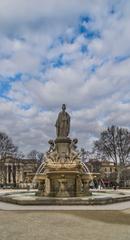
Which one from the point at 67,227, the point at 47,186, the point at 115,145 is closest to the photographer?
the point at 67,227

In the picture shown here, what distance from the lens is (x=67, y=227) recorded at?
508 inches

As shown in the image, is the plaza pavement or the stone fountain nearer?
the plaza pavement

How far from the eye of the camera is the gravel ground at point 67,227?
11070 millimetres

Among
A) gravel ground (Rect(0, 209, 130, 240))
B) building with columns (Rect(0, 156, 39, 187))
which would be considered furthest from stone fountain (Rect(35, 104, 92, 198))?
building with columns (Rect(0, 156, 39, 187))

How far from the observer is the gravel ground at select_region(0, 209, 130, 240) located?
1107 cm

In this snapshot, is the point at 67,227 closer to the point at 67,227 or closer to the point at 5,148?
the point at 67,227

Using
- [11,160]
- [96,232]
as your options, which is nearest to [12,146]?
[11,160]

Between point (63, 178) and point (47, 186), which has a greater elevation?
point (63, 178)

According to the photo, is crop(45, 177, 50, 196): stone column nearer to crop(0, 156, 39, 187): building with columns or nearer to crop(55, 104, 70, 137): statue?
crop(55, 104, 70, 137): statue

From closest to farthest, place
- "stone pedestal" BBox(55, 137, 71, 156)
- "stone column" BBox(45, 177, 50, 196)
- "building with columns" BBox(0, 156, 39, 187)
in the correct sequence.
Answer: "stone column" BBox(45, 177, 50, 196) → "stone pedestal" BBox(55, 137, 71, 156) → "building with columns" BBox(0, 156, 39, 187)

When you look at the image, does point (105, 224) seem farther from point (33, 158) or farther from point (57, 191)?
point (33, 158)

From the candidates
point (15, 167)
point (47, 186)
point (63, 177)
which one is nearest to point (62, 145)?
point (47, 186)

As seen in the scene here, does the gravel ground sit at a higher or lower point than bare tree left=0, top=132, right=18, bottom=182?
lower

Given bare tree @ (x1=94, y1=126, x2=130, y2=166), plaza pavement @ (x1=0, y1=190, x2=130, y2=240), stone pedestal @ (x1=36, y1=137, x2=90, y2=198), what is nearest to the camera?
plaza pavement @ (x1=0, y1=190, x2=130, y2=240)
